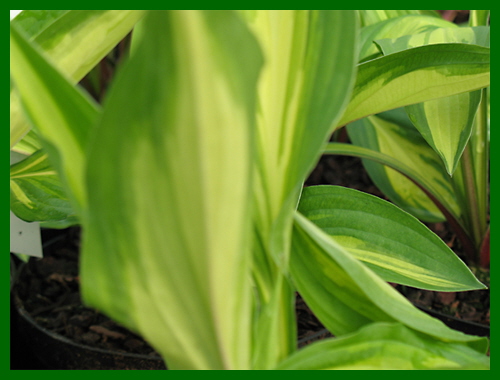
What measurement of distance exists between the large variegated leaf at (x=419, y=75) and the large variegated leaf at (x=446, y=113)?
0.03m

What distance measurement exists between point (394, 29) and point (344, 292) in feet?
1.06

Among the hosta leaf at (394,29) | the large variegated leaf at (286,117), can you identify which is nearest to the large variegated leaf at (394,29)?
the hosta leaf at (394,29)

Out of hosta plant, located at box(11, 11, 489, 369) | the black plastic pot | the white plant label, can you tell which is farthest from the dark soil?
hosta plant, located at box(11, 11, 489, 369)

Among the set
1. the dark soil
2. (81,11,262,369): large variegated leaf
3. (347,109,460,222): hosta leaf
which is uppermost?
(81,11,262,369): large variegated leaf

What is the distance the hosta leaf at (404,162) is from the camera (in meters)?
0.67

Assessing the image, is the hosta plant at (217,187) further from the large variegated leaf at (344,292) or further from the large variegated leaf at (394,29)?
the large variegated leaf at (394,29)

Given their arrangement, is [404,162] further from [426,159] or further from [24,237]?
[24,237]

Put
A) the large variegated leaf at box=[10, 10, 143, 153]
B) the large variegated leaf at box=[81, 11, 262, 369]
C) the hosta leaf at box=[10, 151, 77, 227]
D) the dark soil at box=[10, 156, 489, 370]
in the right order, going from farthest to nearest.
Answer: the dark soil at box=[10, 156, 489, 370]
the hosta leaf at box=[10, 151, 77, 227]
the large variegated leaf at box=[10, 10, 143, 153]
the large variegated leaf at box=[81, 11, 262, 369]

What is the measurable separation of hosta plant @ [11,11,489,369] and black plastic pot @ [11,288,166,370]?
10.7 inches

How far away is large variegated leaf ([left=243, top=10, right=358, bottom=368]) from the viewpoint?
0.74 feet

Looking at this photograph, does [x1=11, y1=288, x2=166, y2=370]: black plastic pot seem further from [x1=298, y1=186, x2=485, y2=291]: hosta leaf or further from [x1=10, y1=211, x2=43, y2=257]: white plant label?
[x1=298, y1=186, x2=485, y2=291]: hosta leaf

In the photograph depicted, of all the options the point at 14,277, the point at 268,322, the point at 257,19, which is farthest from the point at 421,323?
the point at 14,277

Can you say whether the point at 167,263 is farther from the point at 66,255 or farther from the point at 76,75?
the point at 66,255

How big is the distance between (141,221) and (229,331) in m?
0.07
